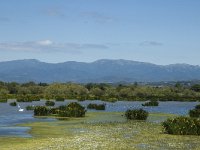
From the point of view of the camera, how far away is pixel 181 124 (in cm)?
4156

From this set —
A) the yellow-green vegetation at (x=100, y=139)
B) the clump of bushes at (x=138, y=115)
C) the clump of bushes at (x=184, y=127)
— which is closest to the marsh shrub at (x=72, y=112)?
the clump of bushes at (x=138, y=115)

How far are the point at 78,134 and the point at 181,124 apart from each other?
28.9 feet

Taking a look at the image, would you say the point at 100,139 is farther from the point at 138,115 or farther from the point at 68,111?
the point at 68,111

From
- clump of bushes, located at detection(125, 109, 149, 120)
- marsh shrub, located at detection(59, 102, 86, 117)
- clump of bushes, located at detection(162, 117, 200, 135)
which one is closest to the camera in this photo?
clump of bushes, located at detection(162, 117, 200, 135)

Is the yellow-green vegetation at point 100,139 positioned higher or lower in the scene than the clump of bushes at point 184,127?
lower

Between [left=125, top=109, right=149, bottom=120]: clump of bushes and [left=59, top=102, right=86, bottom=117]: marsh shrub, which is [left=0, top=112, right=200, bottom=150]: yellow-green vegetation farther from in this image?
[left=59, top=102, right=86, bottom=117]: marsh shrub

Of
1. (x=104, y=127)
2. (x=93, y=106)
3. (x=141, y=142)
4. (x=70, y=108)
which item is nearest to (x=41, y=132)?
(x=104, y=127)

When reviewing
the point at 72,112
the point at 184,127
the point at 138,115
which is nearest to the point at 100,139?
the point at 184,127

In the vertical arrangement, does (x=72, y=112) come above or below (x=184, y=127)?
above

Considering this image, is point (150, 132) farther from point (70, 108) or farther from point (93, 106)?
point (93, 106)

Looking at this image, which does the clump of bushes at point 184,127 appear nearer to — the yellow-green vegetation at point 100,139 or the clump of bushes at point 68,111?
the yellow-green vegetation at point 100,139

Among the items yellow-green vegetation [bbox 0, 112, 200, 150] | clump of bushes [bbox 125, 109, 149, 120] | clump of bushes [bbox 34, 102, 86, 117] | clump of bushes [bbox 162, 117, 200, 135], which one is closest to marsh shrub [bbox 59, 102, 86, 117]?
clump of bushes [bbox 34, 102, 86, 117]

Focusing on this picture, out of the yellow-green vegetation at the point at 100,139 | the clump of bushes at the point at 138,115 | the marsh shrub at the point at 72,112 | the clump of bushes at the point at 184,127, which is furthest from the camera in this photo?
the marsh shrub at the point at 72,112

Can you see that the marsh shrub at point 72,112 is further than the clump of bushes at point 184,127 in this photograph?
Yes
